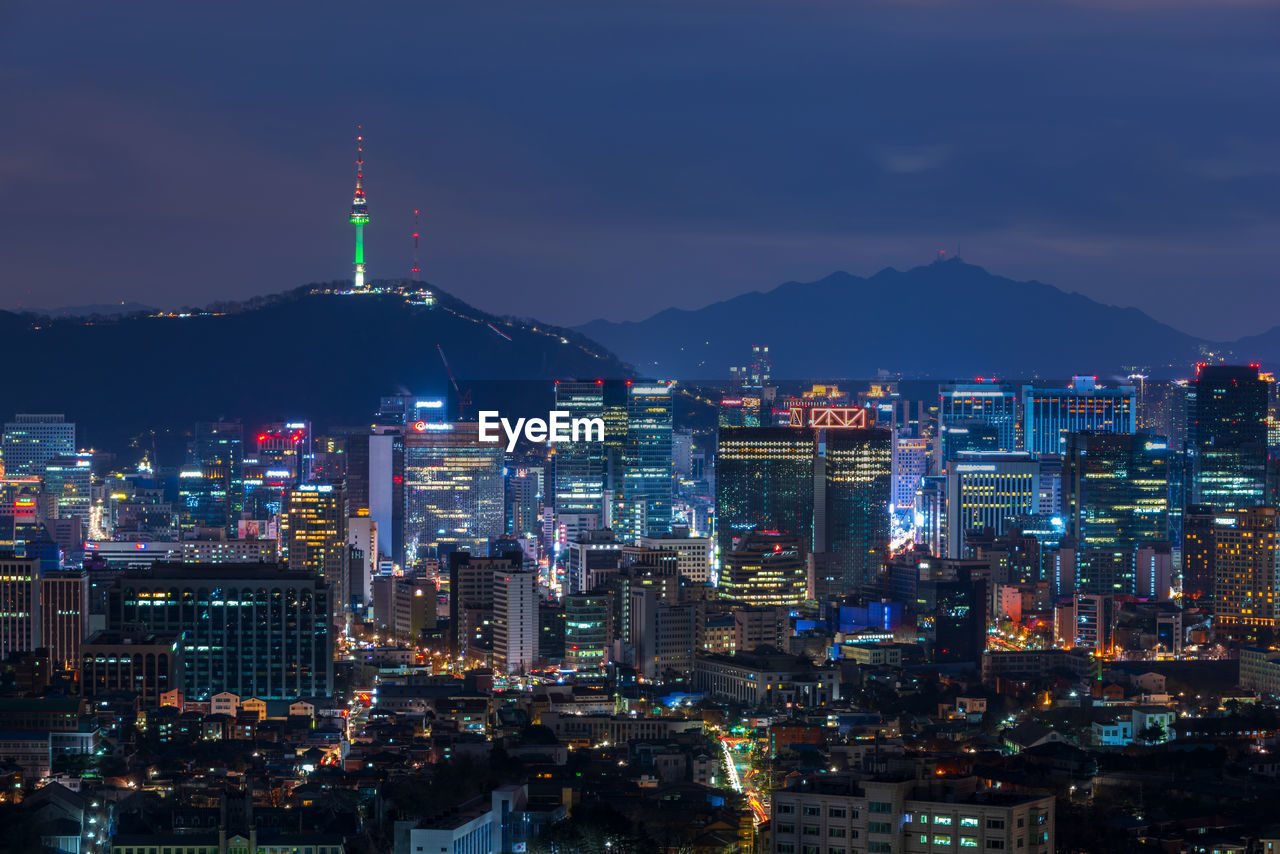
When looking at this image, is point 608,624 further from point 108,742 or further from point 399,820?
point 399,820

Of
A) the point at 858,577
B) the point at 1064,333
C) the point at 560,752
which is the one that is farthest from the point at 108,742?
the point at 1064,333

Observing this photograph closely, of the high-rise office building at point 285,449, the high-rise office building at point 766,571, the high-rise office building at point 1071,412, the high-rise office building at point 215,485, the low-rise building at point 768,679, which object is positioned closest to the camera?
the low-rise building at point 768,679

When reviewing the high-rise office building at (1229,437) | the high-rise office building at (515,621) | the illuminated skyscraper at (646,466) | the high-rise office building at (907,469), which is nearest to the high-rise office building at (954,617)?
the high-rise office building at (515,621)

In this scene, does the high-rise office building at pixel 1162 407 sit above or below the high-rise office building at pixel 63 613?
above

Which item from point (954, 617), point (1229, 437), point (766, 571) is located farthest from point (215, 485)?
point (1229, 437)

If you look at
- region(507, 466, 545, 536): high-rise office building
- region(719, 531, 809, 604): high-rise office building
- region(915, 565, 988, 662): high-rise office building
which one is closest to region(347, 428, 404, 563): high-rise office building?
region(507, 466, 545, 536): high-rise office building

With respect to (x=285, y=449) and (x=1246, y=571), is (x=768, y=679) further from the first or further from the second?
(x=285, y=449)

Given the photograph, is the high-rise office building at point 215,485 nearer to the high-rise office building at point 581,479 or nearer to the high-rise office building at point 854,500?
the high-rise office building at point 581,479
